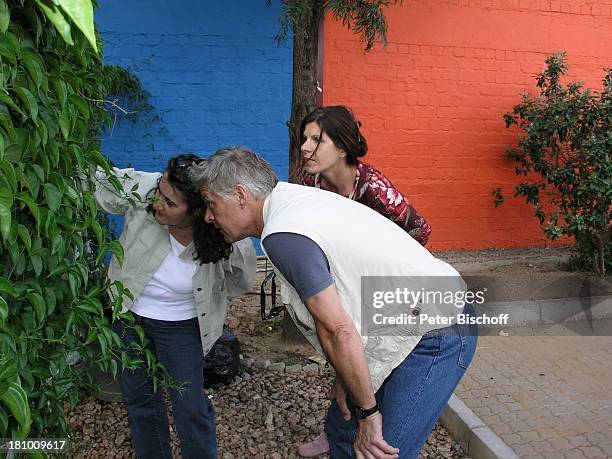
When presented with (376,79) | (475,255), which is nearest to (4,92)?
(376,79)

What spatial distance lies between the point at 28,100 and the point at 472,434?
2845mm

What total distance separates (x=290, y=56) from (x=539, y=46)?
2.81 metres

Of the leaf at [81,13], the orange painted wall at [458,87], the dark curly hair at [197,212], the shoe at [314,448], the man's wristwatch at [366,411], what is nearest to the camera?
the leaf at [81,13]

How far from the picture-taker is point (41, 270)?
1.52 metres

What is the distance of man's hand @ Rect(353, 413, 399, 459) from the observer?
76.4 inches

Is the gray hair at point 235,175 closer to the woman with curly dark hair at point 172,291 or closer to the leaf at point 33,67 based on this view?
the woman with curly dark hair at point 172,291

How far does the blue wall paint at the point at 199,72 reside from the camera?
545 centimetres

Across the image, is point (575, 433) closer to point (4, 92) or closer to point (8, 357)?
point (8, 357)

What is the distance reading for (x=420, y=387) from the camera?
6.57ft

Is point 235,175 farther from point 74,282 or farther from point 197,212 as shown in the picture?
point 74,282

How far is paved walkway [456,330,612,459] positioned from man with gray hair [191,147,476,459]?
149 centimetres

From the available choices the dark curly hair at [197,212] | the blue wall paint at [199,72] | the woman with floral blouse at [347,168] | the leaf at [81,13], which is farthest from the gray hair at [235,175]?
the blue wall paint at [199,72]

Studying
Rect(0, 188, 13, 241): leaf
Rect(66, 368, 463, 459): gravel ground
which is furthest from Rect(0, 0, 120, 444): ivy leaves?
Rect(66, 368, 463, 459): gravel ground

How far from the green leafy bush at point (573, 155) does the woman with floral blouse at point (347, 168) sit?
2.89 m
